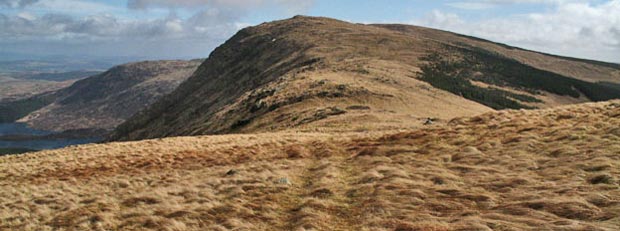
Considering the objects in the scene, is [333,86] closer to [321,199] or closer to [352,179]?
[352,179]

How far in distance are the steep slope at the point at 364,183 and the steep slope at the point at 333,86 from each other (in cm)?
1390

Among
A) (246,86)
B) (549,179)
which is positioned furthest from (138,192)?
(246,86)

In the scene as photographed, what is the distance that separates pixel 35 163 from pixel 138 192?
51.1 feet

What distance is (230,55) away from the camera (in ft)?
554

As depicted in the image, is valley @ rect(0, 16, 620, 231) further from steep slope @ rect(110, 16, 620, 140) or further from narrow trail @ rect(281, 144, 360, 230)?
steep slope @ rect(110, 16, 620, 140)

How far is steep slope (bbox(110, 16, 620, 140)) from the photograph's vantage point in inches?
2105

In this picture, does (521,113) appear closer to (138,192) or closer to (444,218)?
(444,218)

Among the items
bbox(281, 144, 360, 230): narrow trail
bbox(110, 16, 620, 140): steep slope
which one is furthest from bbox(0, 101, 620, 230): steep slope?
bbox(110, 16, 620, 140): steep slope

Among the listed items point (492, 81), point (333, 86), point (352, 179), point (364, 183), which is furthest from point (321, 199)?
point (492, 81)

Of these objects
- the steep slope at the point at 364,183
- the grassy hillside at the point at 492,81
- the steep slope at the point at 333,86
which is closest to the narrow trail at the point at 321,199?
the steep slope at the point at 364,183

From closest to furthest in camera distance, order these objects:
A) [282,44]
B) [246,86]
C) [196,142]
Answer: [196,142] < [246,86] < [282,44]

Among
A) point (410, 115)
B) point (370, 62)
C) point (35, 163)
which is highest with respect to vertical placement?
point (370, 62)

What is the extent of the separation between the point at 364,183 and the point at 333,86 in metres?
44.2

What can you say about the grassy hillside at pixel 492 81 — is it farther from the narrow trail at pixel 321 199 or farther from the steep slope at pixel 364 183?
the narrow trail at pixel 321 199
